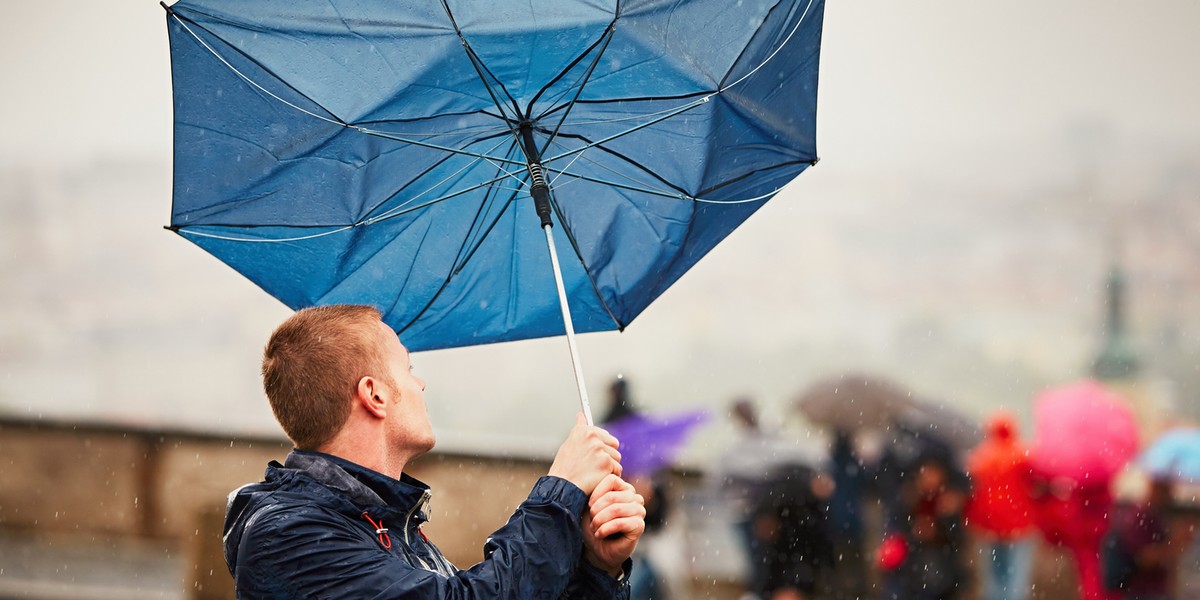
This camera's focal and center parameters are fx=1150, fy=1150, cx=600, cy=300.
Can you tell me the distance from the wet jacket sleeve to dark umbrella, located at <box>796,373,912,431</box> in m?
5.72

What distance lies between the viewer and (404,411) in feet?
7.04

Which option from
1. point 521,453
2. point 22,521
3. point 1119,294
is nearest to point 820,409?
point 521,453

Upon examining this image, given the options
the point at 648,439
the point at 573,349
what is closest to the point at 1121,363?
the point at 648,439

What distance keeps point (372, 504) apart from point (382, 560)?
0.16 m

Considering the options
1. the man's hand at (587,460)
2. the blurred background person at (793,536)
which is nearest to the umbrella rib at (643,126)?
the man's hand at (587,460)

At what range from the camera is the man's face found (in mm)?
2129

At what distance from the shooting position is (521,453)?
977cm

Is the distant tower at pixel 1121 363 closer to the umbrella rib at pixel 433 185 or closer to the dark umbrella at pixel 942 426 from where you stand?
the dark umbrella at pixel 942 426

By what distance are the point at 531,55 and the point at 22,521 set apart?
9738 millimetres

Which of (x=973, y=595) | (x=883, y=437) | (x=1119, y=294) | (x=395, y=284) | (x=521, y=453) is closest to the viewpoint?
(x=395, y=284)

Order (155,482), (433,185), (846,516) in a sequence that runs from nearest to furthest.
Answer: (433,185) < (846,516) < (155,482)

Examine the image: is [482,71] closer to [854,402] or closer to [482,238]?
[482,238]

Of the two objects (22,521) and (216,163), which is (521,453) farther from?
(216,163)

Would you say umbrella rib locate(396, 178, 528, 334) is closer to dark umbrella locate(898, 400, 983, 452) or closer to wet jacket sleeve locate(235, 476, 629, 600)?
wet jacket sleeve locate(235, 476, 629, 600)
